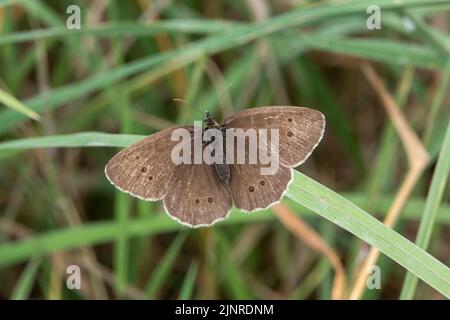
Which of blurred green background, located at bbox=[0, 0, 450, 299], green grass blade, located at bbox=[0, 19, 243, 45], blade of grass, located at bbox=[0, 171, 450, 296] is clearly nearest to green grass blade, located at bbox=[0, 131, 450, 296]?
A: blade of grass, located at bbox=[0, 171, 450, 296]

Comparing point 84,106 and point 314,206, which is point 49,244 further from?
point 314,206

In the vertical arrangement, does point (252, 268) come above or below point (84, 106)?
below

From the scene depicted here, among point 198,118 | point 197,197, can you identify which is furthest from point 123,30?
point 197,197

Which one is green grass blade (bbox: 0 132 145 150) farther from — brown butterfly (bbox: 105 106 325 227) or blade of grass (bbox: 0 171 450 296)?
blade of grass (bbox: 0 171 450 296)

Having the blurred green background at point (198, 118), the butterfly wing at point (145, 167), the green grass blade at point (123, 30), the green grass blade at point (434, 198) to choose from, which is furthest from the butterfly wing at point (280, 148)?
the green grass blade at point (123, 30)
